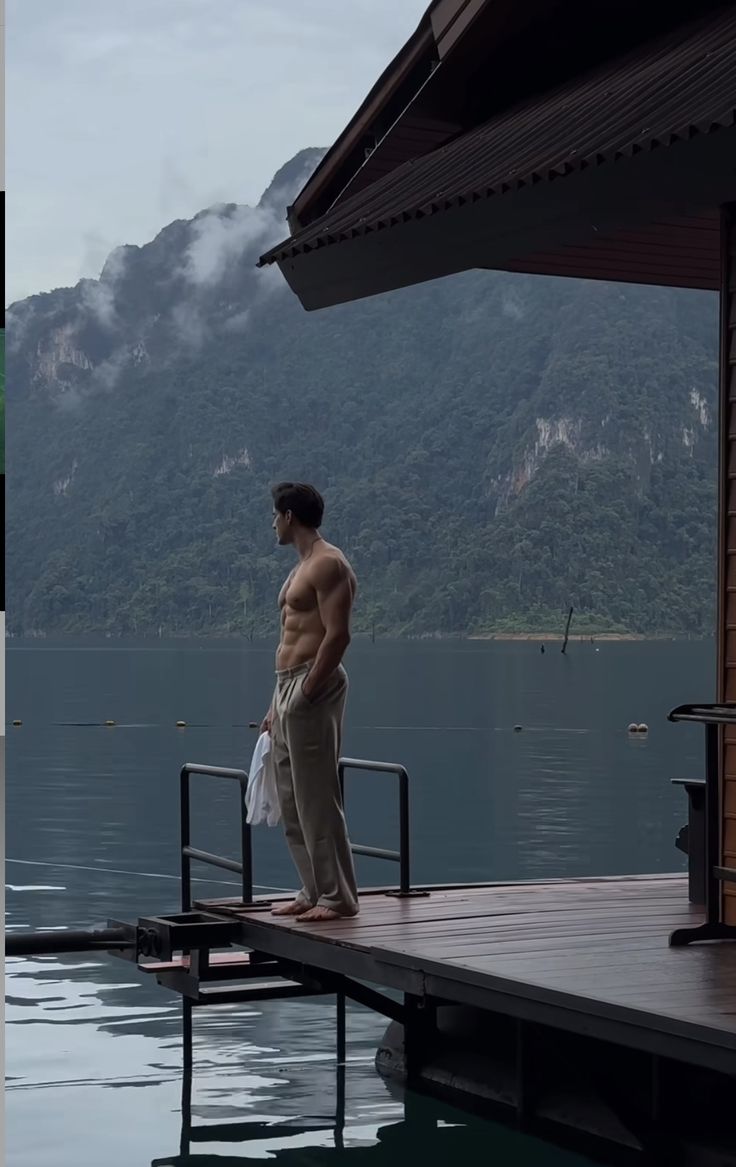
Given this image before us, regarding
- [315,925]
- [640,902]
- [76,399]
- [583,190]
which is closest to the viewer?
[583,190]

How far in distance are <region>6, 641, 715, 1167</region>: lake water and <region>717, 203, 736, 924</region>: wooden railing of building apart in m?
1.48

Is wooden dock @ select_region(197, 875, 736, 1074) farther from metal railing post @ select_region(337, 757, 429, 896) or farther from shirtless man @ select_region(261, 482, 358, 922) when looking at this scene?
shirtless man @ select_region(261, 482, 358, 922)

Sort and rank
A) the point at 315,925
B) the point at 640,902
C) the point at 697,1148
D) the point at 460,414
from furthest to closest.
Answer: the point at 460,414 < the point at 640,902 < the point at 315,925 < the point at 697,1148

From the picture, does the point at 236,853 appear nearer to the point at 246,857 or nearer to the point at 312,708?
the point at 246,857

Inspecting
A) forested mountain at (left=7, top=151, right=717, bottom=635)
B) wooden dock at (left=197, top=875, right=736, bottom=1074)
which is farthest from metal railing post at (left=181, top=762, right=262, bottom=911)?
forested mountain at (left=7, top=151, right=717, bottom=635)

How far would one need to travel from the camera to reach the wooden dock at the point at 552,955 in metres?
5.85

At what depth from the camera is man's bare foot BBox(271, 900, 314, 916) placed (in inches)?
322

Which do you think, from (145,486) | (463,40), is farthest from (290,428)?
(463,40)

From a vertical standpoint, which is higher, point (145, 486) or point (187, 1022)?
point (145, 486)

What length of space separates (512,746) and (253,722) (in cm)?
921

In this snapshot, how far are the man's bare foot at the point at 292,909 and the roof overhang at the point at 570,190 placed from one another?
8.50ft

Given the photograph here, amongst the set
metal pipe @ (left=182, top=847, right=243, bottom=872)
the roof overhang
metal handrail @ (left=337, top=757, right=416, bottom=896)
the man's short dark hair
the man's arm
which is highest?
the roof overhang

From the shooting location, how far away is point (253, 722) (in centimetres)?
4481

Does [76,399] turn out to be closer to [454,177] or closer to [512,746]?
[512,746]
